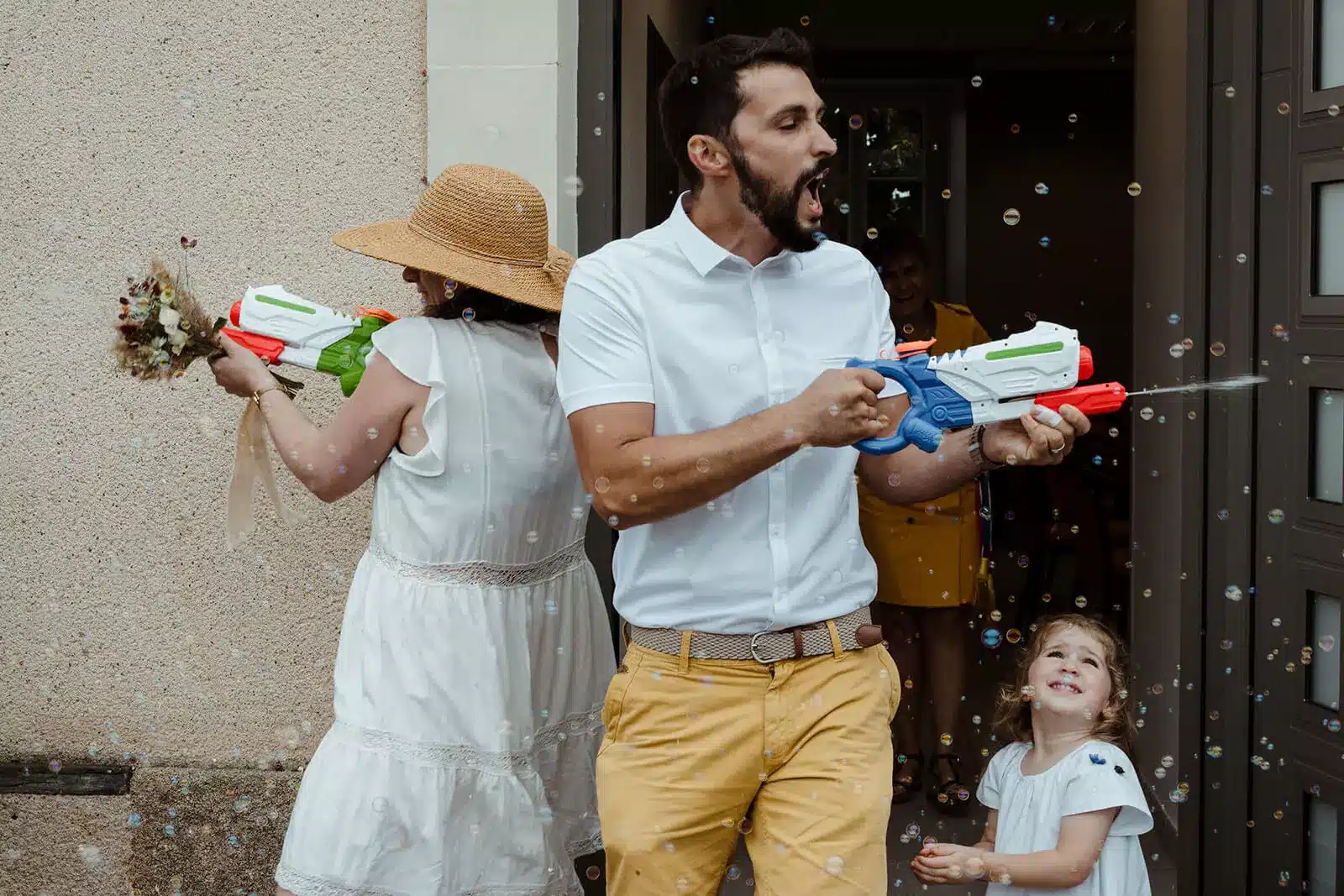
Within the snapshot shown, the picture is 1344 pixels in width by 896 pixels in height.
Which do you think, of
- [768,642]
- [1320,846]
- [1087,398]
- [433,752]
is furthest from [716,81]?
[1320,846]

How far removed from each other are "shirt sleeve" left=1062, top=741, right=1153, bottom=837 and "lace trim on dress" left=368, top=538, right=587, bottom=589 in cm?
115

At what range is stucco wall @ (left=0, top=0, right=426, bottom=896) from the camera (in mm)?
3393

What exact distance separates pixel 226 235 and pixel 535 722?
1594 millimetres

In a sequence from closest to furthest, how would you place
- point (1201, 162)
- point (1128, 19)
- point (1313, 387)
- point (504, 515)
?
point (504, 515), point (1313, 387), point (1201, 162), point (1128, 19)

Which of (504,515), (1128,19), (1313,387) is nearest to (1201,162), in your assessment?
(1313,387)

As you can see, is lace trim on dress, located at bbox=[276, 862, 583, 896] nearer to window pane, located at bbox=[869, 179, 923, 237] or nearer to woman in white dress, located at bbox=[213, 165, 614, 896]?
woman in white dress, located at bbox=[213, 165, 614, 896]

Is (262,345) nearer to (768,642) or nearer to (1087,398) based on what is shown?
(768,642)

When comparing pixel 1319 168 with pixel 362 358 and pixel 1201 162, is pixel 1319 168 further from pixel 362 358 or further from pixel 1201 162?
pixel 362 358

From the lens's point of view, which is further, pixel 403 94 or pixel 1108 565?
pixel 1108 565

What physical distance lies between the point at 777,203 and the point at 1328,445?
1.66 m

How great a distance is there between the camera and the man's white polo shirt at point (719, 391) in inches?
83.8

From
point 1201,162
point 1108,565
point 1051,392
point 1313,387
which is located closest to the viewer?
point 1051,392

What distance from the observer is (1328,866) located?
10.1 feet

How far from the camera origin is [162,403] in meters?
3.48
